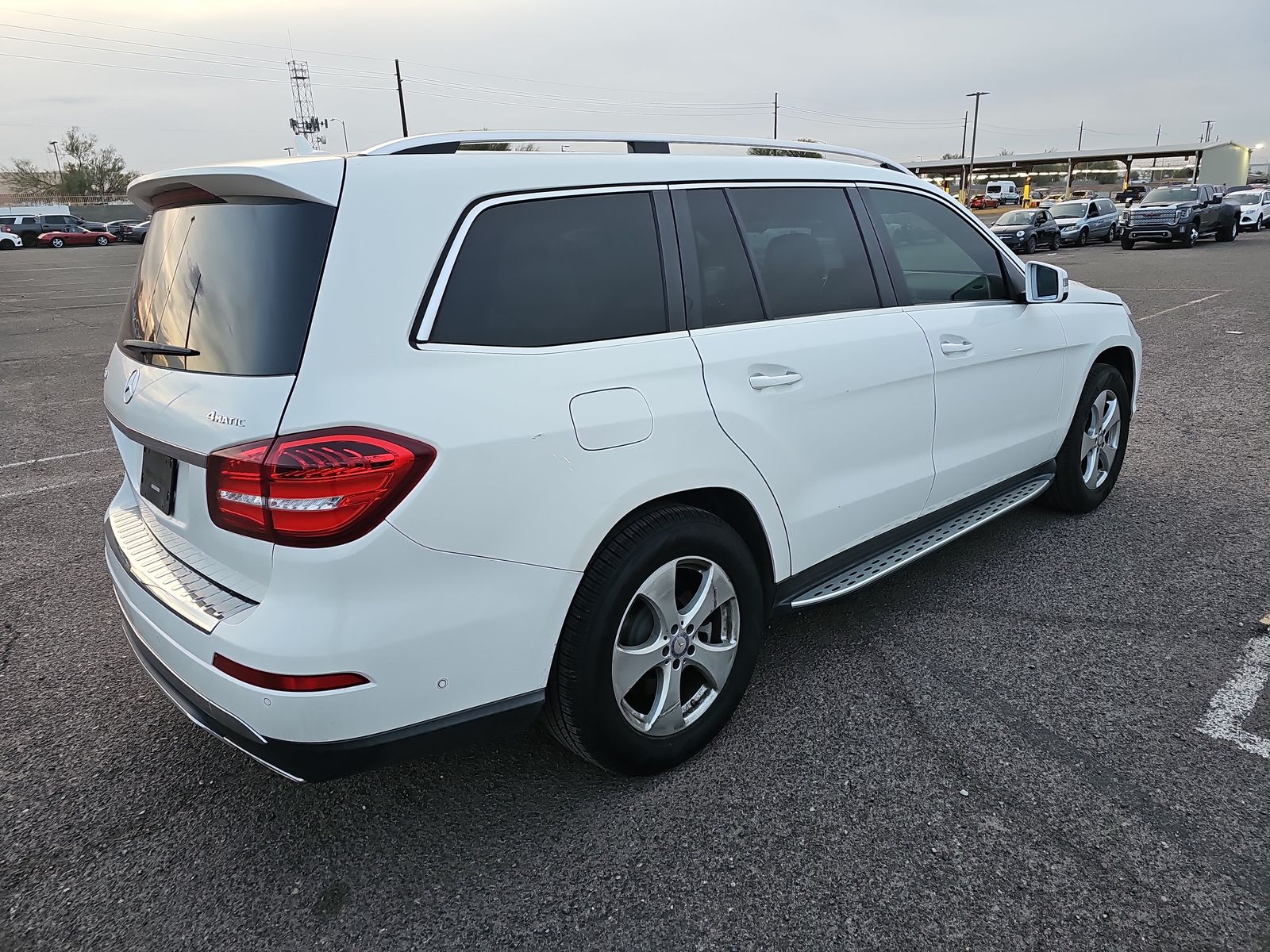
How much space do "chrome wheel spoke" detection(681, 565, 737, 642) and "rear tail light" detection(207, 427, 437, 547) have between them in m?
1.03

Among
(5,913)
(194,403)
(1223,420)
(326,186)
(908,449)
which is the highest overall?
(326,186)

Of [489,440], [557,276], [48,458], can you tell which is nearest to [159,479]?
[489,440]

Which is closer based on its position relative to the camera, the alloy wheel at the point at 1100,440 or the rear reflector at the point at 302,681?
the rear reflector at the point at 302,681

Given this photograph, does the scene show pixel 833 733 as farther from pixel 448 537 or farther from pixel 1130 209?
pixel 1130 209

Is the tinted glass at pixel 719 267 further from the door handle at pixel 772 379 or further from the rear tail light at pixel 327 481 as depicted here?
the rear tail light at pixel 327 481

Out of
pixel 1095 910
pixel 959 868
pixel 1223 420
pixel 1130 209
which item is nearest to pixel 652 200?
pixel 959 868

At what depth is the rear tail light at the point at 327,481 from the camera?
1.98m

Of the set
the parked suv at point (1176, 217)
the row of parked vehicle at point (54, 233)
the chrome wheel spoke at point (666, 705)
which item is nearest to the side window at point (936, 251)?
the chrome wheel spoke at point (666, 705)

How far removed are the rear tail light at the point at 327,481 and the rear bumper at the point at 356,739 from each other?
50 centimetres

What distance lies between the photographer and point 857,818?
2.54 metres

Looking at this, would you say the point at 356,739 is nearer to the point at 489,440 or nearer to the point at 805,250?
the point at 489,440

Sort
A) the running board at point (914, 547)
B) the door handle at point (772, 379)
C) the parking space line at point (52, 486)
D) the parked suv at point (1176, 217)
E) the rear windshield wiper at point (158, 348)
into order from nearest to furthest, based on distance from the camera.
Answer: the rear windshield wiper at point (158, 348) → the door handle at point (772, 379) → the running board at point (914, 547) → the parking space line at point (52, 486) → the parked suv at point (1176, 217)

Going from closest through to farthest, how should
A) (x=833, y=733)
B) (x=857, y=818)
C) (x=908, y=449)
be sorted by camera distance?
(x=857, y=818) < (x=833, y=733) < (x=908, y=449)

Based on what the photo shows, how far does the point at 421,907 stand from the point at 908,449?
7.70ft
